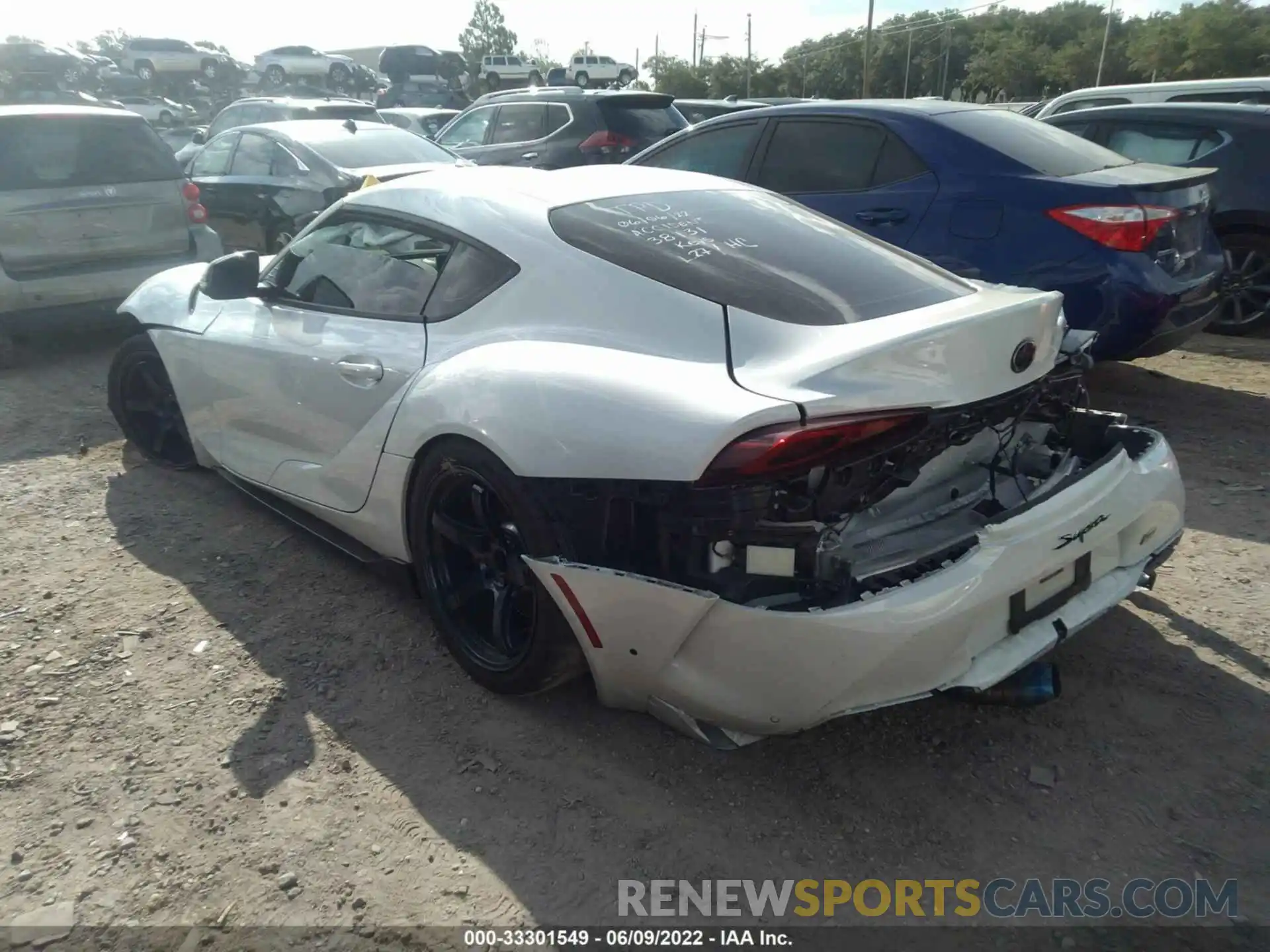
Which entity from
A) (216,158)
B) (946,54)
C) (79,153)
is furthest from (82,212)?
(946,54)

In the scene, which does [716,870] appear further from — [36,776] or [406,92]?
[406,92]

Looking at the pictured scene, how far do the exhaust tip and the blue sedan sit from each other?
267 centimetres

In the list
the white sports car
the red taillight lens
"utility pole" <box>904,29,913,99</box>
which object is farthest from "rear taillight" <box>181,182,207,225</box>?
"utility pole" <box>904,29,913,99</box>

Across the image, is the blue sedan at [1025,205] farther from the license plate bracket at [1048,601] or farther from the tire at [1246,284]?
the license plate bracket at [1048,601]

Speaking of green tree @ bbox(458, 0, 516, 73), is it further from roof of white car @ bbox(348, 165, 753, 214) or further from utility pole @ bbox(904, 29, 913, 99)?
roof of white car @ bbox(348, 165, 753, 214)

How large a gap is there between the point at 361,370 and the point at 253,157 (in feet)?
21.6

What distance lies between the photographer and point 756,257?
2801mm

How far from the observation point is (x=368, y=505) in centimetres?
321

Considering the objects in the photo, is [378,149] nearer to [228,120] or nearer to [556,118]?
[556,118]

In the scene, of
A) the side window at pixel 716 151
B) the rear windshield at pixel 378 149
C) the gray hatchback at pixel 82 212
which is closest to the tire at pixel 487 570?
the side window at pixel 716 151

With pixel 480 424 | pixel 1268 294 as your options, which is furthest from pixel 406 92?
pixel 480 424

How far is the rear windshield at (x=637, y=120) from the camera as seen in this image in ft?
34.3

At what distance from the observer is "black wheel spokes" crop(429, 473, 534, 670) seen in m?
2.77

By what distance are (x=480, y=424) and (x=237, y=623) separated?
1410 millimetres
